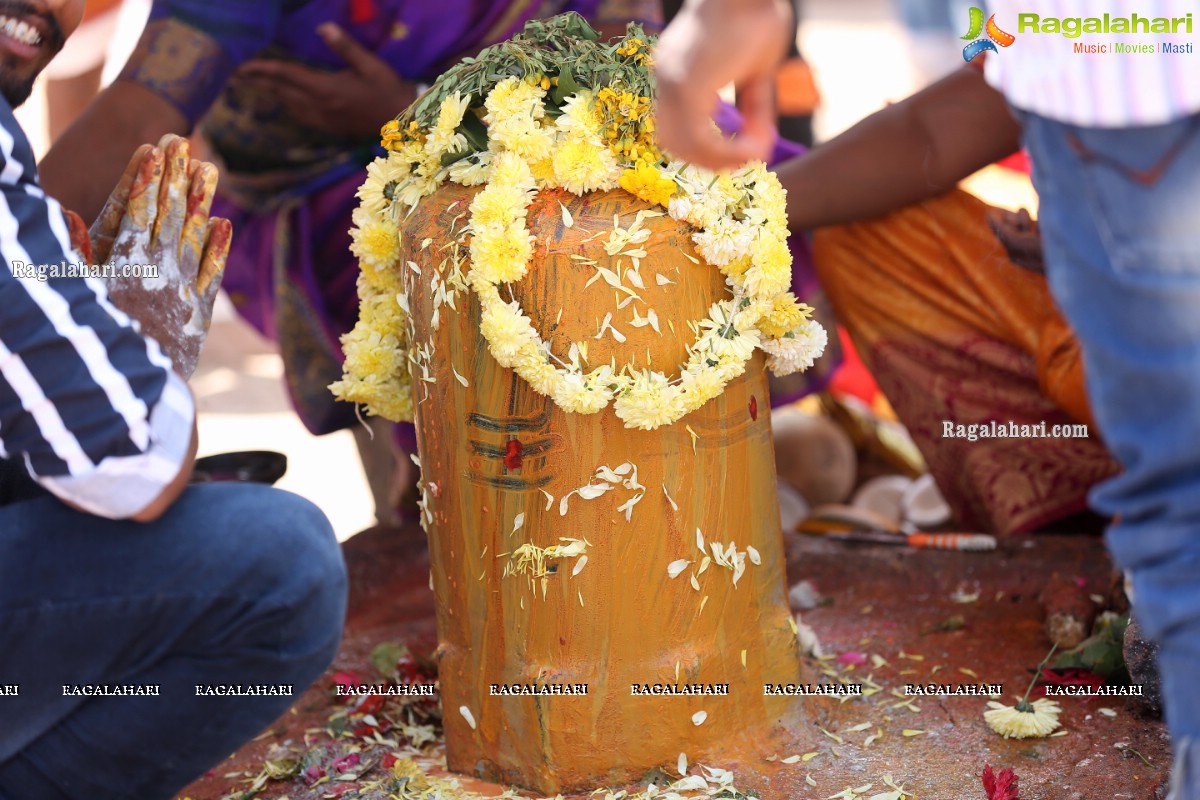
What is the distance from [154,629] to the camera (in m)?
1.68

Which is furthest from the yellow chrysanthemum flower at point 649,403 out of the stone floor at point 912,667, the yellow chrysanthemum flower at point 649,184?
the stone floor at point 912,667

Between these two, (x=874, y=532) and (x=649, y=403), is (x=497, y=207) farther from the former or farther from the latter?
(x=874, y=532)

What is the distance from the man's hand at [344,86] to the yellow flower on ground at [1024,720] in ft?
6.56

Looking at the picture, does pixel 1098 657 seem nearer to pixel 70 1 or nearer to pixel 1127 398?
pixel 1127 398

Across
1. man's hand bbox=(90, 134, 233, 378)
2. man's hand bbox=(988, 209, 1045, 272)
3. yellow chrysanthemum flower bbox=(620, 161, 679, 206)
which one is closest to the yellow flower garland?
yellow chrysanthemum flower bbox=(620, 161, 679, 206)

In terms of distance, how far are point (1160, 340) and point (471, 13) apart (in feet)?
7.81

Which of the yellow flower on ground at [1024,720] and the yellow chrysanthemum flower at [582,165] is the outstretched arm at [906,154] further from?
the yellow flower on ground at [1024,720]

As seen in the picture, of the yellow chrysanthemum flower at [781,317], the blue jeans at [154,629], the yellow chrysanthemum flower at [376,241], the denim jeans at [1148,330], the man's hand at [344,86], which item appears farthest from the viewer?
the man's hand at [344,86]

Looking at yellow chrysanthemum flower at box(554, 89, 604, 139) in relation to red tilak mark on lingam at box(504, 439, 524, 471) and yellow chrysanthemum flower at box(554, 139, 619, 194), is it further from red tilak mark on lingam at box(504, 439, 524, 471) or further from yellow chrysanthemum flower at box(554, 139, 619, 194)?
red tilak mark on lingam at box(504, 439, 524, 471)

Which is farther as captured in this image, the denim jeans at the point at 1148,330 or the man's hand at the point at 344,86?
the man's hand at the point at 344,86

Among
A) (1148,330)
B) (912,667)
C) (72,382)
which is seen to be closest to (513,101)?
(72,382)

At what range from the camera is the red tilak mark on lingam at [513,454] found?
2.02 meters

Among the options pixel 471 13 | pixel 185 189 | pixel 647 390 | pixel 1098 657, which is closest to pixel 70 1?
pixel 185 189

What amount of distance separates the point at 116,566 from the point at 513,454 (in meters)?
0.62
